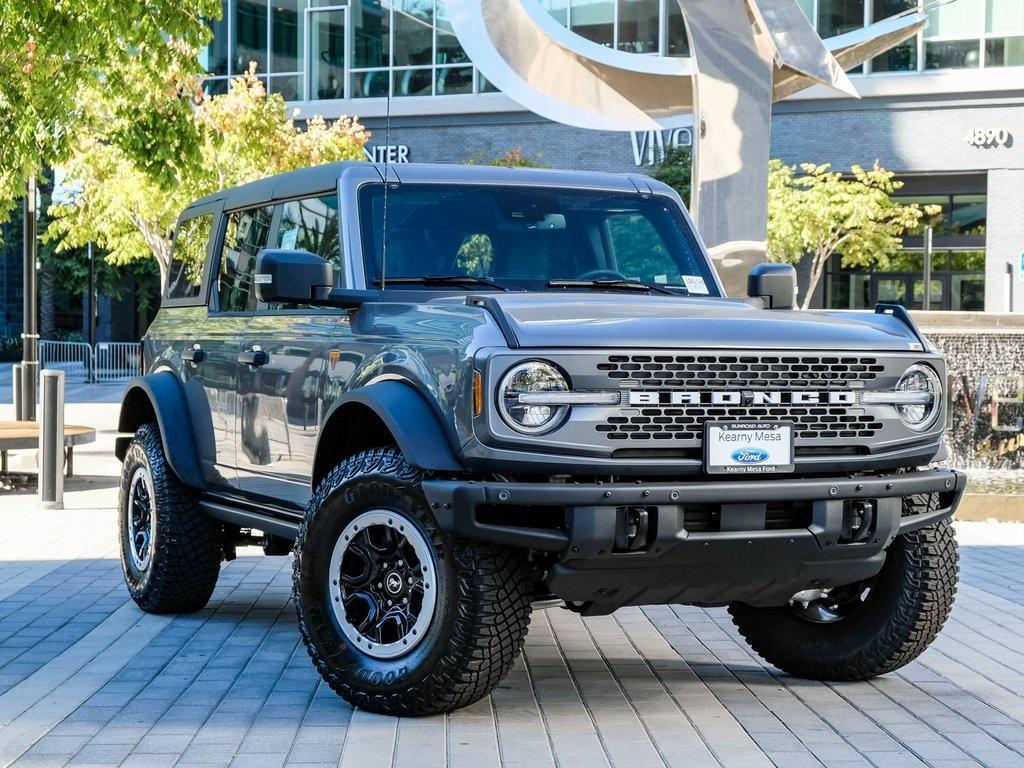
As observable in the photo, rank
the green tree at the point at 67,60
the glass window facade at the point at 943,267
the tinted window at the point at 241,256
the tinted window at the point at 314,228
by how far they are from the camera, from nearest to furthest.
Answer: the tinted window at the point at 314,228 → the tinted window at the point at 241,256 → the green tree at the point at 67,60 → the glass window facade at the point at 943,267

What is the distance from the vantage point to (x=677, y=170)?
4234cm

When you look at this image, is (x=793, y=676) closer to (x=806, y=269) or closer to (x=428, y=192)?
(x=428, y=192)

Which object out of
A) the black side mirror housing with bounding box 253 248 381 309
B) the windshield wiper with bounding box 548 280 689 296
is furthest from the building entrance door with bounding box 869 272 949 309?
the black side mirror housing with bounding box 253 248 381 309

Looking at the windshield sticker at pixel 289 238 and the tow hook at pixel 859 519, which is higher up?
the windshield sticker at pixel 289 238

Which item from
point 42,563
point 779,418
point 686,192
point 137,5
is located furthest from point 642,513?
point 686,192

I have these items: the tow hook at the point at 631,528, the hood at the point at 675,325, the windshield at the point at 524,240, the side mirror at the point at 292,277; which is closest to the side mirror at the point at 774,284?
the windshield at the point at 524,240

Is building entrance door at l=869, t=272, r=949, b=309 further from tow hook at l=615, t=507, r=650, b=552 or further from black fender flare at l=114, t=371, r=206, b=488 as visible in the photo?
tow hook at l=615, t=507, r=650, b=552

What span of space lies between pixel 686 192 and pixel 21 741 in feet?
128

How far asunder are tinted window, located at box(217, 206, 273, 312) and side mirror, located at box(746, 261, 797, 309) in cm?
229

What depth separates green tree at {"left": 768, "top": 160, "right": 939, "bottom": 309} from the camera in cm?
3912

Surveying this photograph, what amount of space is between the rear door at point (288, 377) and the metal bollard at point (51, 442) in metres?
5.74

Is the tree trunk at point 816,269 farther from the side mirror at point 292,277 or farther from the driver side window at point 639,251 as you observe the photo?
the side mirror at point 292,277

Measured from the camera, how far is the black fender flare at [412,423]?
17.4ft

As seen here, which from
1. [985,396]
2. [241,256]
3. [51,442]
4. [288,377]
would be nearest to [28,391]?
[51,442]
